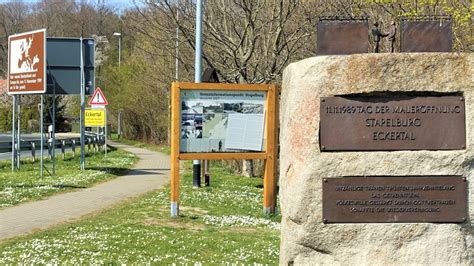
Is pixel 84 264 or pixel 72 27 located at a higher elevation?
pixel 72 27

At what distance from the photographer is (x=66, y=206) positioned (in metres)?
12.1

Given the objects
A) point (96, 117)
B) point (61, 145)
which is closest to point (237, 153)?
point (61, 145)

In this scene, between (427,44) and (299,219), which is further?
(427,44)

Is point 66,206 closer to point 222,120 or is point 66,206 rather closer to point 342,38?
point 222,120

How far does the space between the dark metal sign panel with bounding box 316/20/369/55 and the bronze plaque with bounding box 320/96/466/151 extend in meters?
0.52

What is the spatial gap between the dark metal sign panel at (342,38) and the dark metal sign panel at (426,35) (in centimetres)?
44

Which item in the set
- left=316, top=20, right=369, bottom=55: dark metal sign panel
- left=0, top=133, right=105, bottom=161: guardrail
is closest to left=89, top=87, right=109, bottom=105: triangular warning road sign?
left=0, top=133, right=105, bottom=161: guardrail

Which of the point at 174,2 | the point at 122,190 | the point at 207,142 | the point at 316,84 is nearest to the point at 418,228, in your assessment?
the point at 316,84

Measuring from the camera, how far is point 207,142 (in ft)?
35.0

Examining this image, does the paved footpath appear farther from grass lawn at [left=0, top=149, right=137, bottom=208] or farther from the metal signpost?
the metal signpost

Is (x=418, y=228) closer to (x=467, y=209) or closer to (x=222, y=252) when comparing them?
(x=467, y=209)

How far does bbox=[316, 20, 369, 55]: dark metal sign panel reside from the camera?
5.82 meters

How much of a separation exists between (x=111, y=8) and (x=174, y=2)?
5099cm

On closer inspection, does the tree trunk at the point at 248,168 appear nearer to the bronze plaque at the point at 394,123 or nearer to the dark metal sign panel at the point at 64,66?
the dark metal sign panel at the point at 64,66
